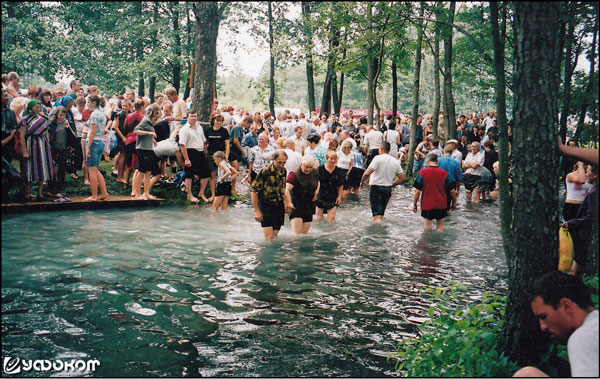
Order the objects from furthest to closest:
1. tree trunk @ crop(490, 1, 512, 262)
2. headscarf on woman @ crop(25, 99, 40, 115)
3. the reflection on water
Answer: headscarf on woman @ crop(25, 99, 40, 115)
the reflection on water
tree trunk @ crop(490, 1, 512, 262)

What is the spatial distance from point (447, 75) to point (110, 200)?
14193 mm

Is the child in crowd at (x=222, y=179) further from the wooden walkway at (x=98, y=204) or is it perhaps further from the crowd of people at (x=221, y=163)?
the wooden walkway at (x=98, y=204)

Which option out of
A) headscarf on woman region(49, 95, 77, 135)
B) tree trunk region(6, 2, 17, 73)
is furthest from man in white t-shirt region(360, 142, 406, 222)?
tree trunk region(6, 2, 17, 73)

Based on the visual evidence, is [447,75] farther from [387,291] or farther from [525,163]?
[525,163]

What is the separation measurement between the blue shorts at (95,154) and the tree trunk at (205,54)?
12.0 ft

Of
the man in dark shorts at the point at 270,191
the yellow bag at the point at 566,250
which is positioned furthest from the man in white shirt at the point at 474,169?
the yellow bag at the point at 566,250

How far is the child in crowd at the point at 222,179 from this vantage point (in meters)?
13.0

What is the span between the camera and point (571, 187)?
29.1 feet

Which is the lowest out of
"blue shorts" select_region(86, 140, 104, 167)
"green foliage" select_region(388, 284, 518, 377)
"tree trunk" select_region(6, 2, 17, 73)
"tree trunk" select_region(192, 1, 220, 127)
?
"green foliage" select_region(388, 284, 518, 377)

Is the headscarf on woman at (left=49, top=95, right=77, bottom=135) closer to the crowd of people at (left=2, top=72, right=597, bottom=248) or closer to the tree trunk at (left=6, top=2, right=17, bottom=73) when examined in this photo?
the crowd of people at (left=2, top=72, right=597, bottom=248)

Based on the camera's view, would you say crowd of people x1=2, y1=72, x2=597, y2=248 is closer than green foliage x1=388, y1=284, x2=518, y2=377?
No

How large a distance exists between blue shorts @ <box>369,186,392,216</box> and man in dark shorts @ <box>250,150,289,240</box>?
10.2 ft

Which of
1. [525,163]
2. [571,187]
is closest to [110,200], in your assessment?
[571,187]

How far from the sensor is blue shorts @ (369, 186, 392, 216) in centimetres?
1311
